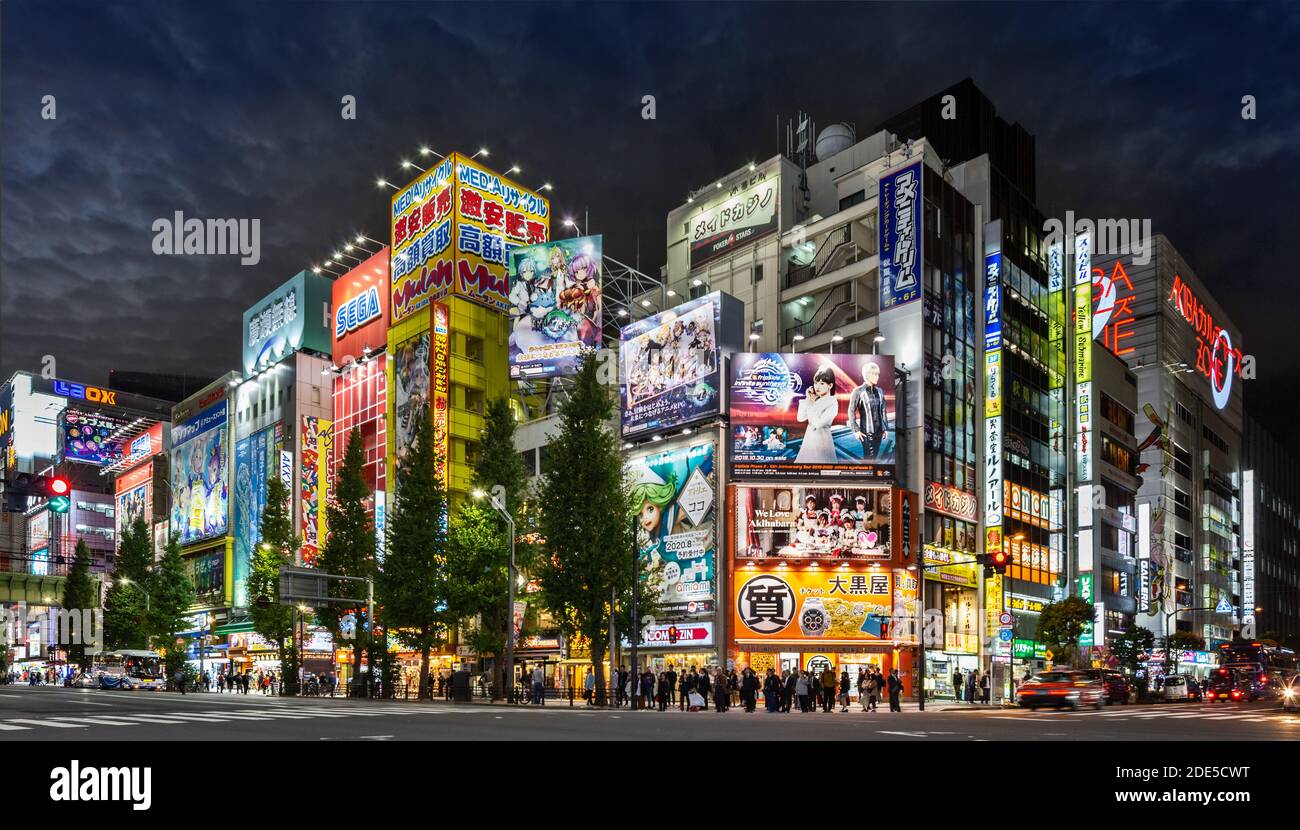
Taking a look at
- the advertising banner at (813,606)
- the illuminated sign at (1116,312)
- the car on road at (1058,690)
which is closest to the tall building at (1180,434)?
the illuminated sign at (1116,312)

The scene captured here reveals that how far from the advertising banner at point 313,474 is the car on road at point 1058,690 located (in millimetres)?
57839

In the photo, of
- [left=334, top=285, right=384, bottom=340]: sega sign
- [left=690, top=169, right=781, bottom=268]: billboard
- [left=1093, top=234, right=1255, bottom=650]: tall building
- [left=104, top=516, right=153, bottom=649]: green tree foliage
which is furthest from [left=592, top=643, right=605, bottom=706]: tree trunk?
[left=1093, top=234, right=1255, bottom=650]: tall building

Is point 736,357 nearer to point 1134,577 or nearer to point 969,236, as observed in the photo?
point 969,236

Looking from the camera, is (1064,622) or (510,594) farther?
(1064,622)

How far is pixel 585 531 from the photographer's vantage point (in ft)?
142

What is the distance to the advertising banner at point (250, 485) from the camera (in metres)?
92.2

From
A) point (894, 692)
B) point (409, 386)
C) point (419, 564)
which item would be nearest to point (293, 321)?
point (409, 386)

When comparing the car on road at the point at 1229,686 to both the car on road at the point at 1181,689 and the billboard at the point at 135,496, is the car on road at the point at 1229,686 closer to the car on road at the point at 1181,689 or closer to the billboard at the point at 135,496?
the car on road at the point at 1181,689

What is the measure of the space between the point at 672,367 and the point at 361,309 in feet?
113

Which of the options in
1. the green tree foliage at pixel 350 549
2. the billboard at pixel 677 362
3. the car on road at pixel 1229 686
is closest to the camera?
the green tree foliage at pixel 350 549

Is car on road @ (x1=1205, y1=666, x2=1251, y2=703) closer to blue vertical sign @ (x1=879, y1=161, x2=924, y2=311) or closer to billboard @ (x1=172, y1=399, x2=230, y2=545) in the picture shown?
blue vertical sign @ (x1=879, y1=161, x2=924, y2=311)

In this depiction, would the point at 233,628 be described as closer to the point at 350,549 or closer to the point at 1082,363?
the point at 350,549

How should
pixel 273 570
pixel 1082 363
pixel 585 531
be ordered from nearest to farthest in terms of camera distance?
pixel 585 531
pixel 273 570
pixel 1082 363

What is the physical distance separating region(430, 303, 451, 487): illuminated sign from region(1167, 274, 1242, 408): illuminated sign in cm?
7504
